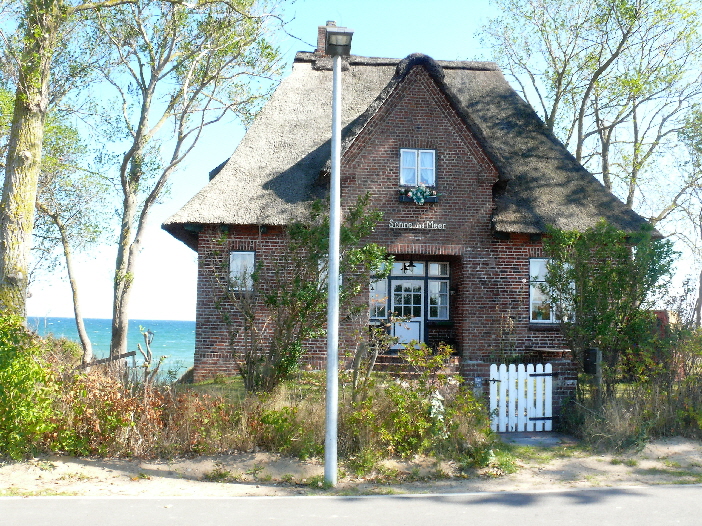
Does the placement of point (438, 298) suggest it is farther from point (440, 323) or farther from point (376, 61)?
point (376, 61)

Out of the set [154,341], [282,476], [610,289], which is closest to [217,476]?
[282,476]

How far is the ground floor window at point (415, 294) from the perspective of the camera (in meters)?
17.7

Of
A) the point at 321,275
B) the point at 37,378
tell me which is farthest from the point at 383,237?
the point at 37,378

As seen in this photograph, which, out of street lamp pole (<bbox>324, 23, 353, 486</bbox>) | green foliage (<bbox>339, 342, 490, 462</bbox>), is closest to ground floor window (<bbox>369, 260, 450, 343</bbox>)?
green foliage (<bbox>339, 342, 490, 462</bbox>)

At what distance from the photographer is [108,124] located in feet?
71.6

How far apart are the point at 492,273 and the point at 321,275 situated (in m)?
5.79

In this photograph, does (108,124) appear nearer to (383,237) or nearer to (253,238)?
(253,238)

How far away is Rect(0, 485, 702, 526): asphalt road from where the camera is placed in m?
7.05

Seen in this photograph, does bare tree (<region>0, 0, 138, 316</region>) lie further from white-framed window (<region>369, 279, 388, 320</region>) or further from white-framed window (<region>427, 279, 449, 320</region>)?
white-framed window (<region>427, 279, 449, 320</region>)

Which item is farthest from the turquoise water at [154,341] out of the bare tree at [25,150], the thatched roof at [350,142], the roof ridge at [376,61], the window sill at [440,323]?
the roof ridge at [376,61]

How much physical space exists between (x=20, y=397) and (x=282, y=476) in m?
3.73

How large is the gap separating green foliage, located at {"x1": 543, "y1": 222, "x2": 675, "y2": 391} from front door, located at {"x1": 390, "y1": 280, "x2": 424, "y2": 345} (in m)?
5.71

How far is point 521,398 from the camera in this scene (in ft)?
37.9

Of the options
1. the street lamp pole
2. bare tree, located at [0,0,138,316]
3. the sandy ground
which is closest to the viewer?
the sandy ground
